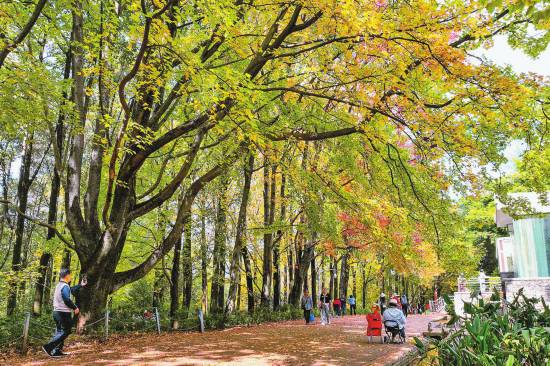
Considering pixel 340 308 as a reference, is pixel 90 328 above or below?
above

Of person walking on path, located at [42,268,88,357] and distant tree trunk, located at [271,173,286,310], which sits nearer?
person walking on path, located at [42,268,88,357]

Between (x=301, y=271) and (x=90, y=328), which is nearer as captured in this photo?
(x=90, y=328)

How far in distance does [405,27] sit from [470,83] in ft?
5.66

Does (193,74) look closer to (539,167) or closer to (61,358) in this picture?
(61,358)

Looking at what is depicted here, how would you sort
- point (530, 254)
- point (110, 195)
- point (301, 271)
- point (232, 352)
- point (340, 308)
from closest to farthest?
point (232, 352)
point (110, 195)
point (530, 254)
point (301, 271)
point (340, 308)

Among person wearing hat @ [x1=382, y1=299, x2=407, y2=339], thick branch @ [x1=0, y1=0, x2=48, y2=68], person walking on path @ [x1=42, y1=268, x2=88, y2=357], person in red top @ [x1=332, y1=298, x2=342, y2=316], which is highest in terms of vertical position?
thick branch @ [x1=0, y1=0, x2=48, y2=68]

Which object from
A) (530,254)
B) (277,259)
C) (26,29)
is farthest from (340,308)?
(26,29)

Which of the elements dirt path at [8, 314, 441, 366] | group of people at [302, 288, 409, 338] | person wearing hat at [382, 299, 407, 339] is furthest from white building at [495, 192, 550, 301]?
dirt path at [8, 314, 441, 366]

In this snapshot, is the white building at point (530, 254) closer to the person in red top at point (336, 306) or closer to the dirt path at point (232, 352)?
the dirt path at point (232, 352)

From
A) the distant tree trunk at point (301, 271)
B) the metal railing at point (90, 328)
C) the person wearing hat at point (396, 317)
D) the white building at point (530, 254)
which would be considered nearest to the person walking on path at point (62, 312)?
the metal railing at point (90, 328)

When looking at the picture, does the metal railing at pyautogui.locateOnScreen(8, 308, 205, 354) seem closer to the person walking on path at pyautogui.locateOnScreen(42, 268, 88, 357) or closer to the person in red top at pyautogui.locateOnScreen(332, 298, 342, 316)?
the person walking on path at pyautogui.locateOnScreen(42, 268, 88, 357)

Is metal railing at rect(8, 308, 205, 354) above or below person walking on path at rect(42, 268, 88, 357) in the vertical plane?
below

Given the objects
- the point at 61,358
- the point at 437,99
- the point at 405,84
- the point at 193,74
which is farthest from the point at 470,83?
the point at 61,358

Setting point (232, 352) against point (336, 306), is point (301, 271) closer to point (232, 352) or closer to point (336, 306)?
point (336, 306)
